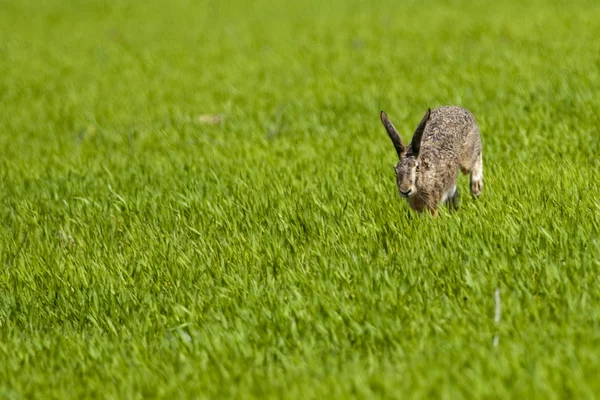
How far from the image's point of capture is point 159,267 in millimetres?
5004

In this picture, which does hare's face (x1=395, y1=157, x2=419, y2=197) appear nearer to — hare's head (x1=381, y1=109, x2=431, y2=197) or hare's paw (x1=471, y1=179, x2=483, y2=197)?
hare's head (x1=381, y1=109, x2=431, y2=197)

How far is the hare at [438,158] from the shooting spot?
5.09 metres

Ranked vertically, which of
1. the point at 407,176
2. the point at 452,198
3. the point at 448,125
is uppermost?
the point at 448,125

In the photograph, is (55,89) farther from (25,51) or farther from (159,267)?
(159,267)

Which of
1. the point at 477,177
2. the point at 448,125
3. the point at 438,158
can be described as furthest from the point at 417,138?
the point at 477,177

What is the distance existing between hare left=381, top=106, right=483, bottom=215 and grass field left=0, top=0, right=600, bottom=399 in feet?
0.54

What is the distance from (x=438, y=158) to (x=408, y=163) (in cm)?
42

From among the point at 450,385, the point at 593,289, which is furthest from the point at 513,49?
the point at 450,385

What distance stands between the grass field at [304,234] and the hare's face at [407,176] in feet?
0.65

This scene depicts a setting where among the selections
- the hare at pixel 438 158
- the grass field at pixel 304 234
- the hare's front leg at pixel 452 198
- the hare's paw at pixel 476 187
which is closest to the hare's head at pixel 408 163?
the hare at pixel 438 158

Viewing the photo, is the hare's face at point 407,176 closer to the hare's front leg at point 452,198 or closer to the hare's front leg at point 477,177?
the hare's front leg at point 452,198

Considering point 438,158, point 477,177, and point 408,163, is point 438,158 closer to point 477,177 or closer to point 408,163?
point 408,163

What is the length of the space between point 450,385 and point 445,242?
154 centimetres

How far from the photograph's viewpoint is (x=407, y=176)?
16.5ft
